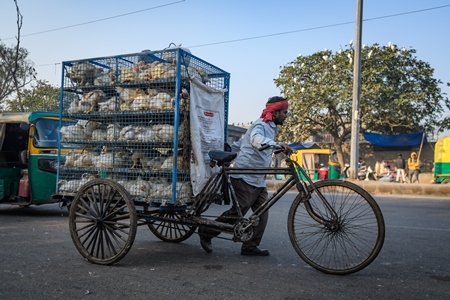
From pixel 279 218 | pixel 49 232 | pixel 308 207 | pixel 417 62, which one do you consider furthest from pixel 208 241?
pixel 417 62

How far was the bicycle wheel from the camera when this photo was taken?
383 centimetres

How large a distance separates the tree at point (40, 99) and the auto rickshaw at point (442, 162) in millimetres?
26232

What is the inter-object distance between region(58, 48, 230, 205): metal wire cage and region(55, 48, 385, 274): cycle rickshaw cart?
0.04ft

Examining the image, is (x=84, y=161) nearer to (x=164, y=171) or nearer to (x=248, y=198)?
(x=164, y=171)

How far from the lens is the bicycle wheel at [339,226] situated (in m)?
3.83

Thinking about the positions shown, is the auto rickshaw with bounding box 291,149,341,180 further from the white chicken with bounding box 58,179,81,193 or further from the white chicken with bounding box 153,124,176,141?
the white chicken with bounding box 153,124,176,141

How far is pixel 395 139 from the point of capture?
25109 mm

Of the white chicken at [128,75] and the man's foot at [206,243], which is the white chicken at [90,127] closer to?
the white chicken at [128,75]

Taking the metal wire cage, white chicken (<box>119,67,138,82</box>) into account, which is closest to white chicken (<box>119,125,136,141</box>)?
the metal wire cage

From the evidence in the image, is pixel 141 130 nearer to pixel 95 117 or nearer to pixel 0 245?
pixel 95 117

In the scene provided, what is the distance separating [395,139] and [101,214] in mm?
23428

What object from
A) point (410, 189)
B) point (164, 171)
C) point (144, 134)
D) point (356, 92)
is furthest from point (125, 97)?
point (356, 92)

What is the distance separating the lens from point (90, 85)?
5.02 m

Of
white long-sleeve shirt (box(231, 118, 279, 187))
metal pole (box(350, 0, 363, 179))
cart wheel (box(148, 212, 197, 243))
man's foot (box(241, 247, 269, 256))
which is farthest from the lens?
metal pole (box(350, 0, 363, 179))
